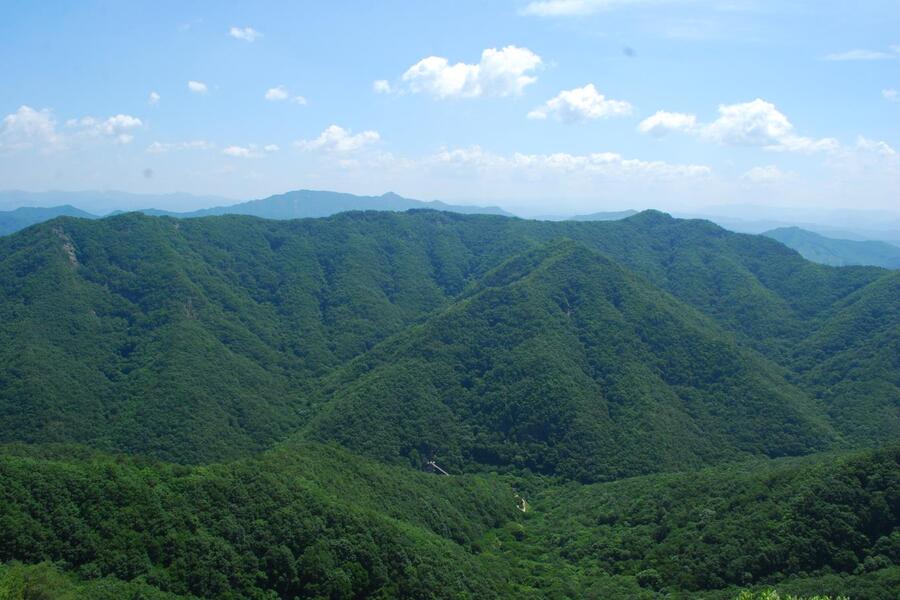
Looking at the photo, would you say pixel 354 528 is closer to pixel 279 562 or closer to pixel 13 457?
pixel 279 562

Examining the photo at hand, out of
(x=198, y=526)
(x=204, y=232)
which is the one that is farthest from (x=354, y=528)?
(x=204, y=232)

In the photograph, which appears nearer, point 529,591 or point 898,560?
point 898,560

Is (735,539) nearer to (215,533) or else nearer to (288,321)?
(215,533)

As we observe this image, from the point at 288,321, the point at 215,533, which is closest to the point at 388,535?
the point at 215,533

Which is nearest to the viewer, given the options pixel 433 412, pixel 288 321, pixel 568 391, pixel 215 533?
pixel 215 533

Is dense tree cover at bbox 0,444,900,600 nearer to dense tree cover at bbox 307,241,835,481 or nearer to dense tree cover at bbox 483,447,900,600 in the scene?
dense tree cover at bbox 483,447,900,600

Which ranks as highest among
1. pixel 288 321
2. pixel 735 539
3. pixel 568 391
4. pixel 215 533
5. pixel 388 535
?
pixel 288 321
